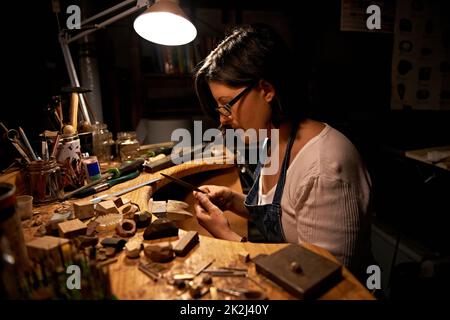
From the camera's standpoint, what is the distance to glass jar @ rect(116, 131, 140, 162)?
2.26 metres

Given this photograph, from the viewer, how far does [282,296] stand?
0.81 metres

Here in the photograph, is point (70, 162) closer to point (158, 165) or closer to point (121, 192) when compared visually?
point (121, 192)

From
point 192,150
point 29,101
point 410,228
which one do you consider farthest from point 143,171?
point 410,228

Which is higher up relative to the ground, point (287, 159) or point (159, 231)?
point (287, 159)

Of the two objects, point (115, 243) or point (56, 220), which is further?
point (56, 220)

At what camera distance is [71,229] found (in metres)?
1.10

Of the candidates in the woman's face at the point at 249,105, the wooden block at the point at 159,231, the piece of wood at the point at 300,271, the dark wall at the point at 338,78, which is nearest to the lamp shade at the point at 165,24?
the woman's face at the point at 249,105

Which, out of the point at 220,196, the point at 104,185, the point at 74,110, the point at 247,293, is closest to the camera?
the point at 247,293

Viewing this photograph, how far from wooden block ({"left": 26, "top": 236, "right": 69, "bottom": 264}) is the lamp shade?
1160 mm

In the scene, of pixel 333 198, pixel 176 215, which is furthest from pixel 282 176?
pixel 176 215

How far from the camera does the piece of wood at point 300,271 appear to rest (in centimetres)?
80

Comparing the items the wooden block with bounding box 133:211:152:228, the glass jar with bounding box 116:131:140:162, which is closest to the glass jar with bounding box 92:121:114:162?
the glass jar with bounding box 116:131:140:162

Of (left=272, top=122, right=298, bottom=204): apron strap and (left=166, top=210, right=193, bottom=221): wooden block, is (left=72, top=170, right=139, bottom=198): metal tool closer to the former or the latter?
(left=166, top=210, right=193, bottom=221): wooden block

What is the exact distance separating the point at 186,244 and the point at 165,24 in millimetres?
1268
